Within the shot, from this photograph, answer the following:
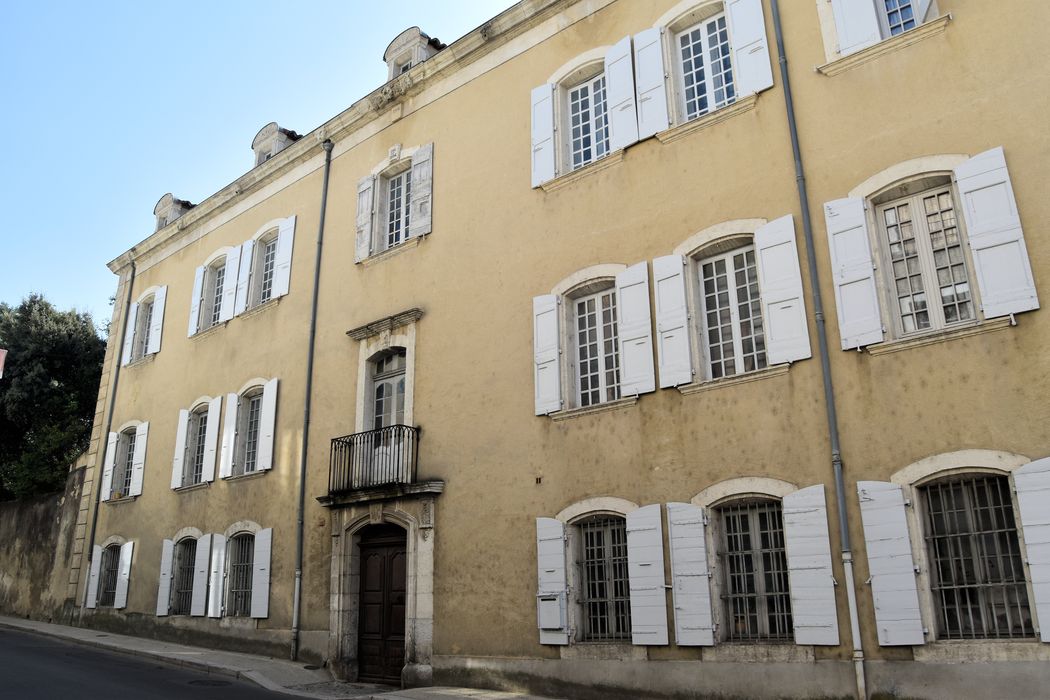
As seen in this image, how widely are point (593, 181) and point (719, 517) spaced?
15.1ft

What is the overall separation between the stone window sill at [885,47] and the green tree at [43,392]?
22.8 m

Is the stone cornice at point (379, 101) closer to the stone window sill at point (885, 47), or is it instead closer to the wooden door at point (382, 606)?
the stone window sill at point (885, 47)

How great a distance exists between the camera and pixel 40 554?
19609mm

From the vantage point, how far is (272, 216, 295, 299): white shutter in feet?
50.5

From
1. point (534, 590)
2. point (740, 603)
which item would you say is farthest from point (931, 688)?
point (534, 590)

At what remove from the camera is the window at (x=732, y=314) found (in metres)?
9.08

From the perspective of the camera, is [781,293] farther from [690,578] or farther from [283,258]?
[283,258]

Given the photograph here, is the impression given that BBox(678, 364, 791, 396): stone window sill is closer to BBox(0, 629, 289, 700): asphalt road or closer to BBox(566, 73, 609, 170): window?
BBox(566, 73, 609, 170): window

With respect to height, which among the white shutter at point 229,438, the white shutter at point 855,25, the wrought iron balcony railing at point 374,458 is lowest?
the wrought iron balcony railing at point 374,458

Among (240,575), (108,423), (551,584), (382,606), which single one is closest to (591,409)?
(551,584)

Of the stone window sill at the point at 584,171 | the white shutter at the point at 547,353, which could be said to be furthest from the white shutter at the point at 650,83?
the white shutter at the point at 547,353

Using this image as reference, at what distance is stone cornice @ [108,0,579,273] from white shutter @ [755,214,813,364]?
5.09 metres

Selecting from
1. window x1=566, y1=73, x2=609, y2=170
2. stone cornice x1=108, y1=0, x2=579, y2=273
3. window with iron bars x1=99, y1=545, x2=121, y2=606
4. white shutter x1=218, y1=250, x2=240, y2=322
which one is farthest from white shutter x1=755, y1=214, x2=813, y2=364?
window with iron bars x1=99, y1=545, x2=121, y2=606

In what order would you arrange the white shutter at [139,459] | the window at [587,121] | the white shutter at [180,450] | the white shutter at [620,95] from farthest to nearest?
the white shutter at [139,459] < the white shutter at [180,450] < the window at [587,121] < the white shutter at [620,95]
